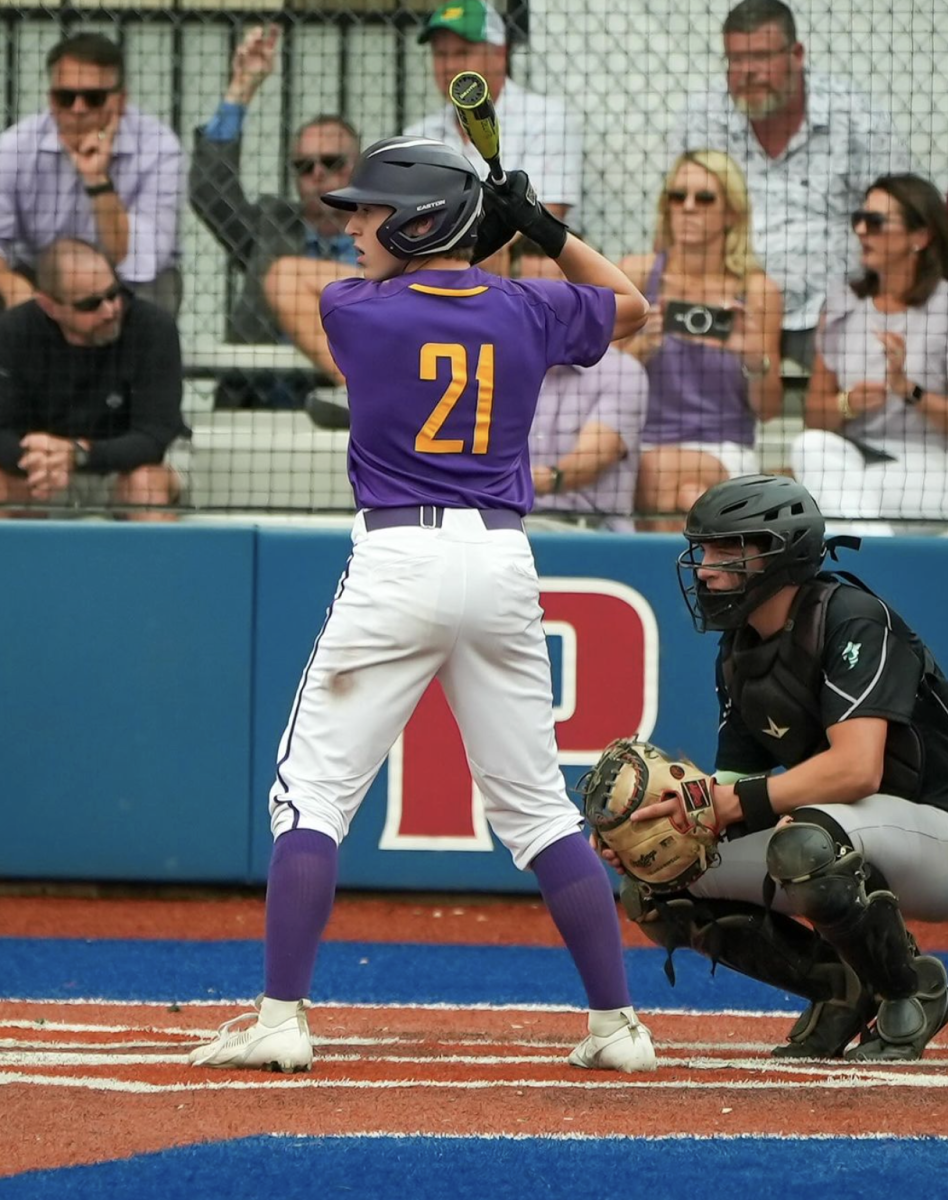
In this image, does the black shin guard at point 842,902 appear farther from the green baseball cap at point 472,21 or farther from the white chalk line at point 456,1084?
the green baseball cap at point 472,21

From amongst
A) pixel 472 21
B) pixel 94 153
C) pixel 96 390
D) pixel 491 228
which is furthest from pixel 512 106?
pixel 491 228

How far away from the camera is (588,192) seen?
694 centimetres

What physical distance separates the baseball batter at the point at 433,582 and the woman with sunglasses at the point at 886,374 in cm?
282

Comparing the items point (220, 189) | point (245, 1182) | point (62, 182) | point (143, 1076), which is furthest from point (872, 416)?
point (245, 1182)

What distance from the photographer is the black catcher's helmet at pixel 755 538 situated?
13.4 feet

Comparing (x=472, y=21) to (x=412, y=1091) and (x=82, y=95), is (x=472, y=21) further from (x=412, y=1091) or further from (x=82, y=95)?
(x=412, y=1091)

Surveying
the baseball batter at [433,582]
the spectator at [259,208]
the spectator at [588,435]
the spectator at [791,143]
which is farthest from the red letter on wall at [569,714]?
the baseball batter at [433,582]

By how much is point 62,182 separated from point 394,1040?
3891 millimetres

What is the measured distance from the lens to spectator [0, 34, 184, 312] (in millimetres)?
6848

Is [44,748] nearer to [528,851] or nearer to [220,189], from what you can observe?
[220,189]

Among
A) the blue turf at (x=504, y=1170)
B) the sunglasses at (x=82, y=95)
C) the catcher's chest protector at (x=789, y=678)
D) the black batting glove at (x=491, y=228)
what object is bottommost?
the blue turf at (x=504, y=1170)

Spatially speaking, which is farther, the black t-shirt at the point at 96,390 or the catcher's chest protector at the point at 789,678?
the black t-shirt at the point at 96,390

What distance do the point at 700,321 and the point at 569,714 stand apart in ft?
4.91

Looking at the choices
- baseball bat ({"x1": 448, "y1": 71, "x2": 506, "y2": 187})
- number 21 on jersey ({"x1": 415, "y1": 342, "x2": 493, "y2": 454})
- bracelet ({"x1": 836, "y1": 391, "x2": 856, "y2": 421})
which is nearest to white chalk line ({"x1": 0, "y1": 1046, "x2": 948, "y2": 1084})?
number 21 on jersey ({"x1": 415, "y1": 342, "x2": 493, "y2": 454})
